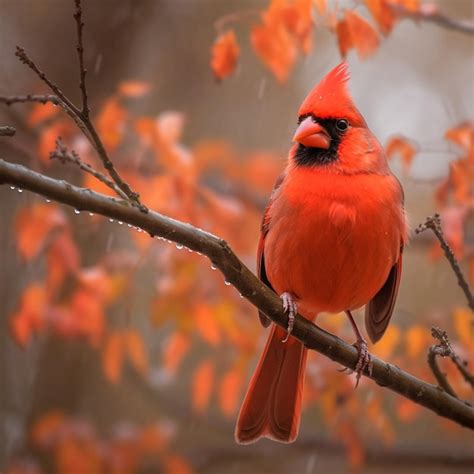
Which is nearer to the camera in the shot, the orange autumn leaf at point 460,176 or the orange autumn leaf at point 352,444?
the orange autumn leaf at point 460,176

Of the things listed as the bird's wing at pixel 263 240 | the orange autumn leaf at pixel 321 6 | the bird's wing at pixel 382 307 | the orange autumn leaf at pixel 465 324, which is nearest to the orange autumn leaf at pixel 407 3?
the orange autumn leaf at pixel 321 6

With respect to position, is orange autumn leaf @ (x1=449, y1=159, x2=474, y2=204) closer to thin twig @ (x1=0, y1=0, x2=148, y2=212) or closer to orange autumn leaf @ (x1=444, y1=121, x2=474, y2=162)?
orange autumn leaf @ (x1=444, y1=121, x2=474, y2=162)

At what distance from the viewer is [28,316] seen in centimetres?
427

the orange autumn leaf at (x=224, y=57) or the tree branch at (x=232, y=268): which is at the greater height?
the orange autumn leaf at (x=224, y=57)

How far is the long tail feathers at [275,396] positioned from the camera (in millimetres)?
2658

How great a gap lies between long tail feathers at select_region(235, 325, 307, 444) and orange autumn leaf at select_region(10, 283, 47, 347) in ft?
5.81

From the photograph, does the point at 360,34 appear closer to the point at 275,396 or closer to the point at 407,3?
the point at 407,3

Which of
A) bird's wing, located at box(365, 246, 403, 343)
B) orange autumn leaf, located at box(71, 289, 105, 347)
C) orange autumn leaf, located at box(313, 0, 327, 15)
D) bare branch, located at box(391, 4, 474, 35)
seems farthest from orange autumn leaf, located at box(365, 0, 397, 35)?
orange autumn leaf, located at box(71, 289, 105, 347)

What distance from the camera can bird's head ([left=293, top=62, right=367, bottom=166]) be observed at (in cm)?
267

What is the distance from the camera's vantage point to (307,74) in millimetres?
7492

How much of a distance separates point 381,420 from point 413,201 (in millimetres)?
3038

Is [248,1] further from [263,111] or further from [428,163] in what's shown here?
[428,163]

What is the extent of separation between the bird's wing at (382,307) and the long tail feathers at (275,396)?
261 millimetres

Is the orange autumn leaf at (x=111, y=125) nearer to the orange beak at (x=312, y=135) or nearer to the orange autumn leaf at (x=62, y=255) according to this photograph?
the orange autumn leaf at (x=62, y=255)
